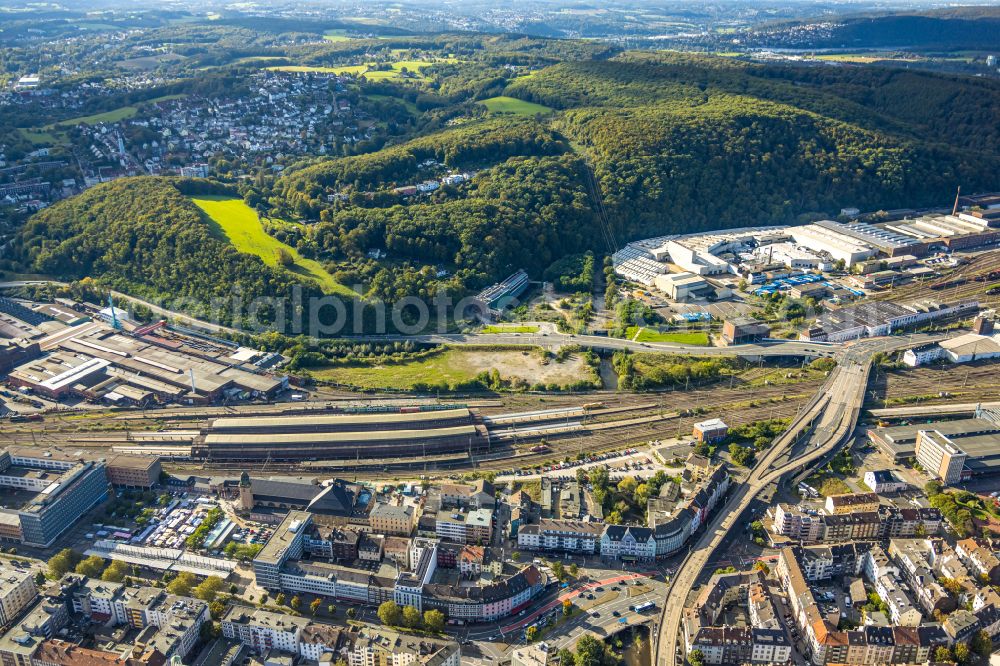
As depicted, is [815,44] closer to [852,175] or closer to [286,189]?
[852,175]

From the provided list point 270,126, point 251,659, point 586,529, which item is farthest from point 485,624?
point 270,126

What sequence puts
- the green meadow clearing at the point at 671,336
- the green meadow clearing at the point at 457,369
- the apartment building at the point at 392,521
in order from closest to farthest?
the apartment building at the point at 392,521 → the green meadow clearing at the point at 457,369 → the green meadow clearing at the point at 671,336

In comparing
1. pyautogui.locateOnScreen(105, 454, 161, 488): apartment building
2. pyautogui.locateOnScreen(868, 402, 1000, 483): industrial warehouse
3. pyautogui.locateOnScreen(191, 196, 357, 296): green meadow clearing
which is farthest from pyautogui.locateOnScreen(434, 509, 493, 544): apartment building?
pyautogui.locateOnScreen(191, 196, 357, 296): green meadow clearing

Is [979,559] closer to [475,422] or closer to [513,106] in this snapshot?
[475,422]

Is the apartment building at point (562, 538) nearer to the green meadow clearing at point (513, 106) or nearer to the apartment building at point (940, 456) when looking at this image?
the apartment building at point (940, 456)

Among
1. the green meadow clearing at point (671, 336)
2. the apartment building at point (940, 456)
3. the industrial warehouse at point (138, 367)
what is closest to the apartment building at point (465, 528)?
the industrial warehouse at point (138, 367)
